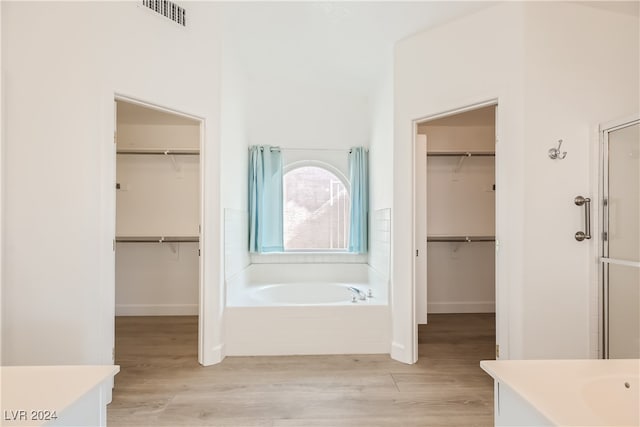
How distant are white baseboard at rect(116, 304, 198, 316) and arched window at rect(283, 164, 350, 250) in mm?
1392

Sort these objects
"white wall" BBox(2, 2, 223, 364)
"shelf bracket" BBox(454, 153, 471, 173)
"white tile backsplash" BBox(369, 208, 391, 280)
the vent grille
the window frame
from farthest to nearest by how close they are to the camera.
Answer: the window frame < "shelf bracket" BBox(454, 153, 471, 173) < "white tile backsplash" BBox(369, 208, 391, 280) < the vent grille < "white wall" BBox(2, 2, 223, 364)

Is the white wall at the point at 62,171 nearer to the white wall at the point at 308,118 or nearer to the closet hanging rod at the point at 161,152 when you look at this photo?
the closet hanging rod at the point at 161,152

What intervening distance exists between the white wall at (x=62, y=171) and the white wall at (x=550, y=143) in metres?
2.51

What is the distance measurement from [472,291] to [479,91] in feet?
9.06

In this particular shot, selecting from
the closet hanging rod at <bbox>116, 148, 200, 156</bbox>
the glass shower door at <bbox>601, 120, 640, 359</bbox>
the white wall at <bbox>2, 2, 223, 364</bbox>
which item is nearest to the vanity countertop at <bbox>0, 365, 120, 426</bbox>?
the white wall at <bbox>2, 2, 223, 364</bbox>

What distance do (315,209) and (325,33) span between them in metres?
2.04

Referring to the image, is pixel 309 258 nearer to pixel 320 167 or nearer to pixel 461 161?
pixel 320 167

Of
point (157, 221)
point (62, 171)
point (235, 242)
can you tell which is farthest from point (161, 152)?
point (62, 171)

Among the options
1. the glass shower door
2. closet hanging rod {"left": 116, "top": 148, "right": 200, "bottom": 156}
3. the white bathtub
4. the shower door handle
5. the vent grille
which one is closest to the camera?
the glass shower door

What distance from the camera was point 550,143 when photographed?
2.18 meters

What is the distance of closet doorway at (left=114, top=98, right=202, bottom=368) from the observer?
3.96 m

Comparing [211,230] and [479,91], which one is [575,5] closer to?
[479,91]

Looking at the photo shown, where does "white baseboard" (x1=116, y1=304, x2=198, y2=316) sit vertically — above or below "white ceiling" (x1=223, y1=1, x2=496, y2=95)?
below

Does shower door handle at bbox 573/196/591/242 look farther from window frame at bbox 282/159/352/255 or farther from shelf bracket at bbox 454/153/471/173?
window frame at bbox 282/159/352/255
